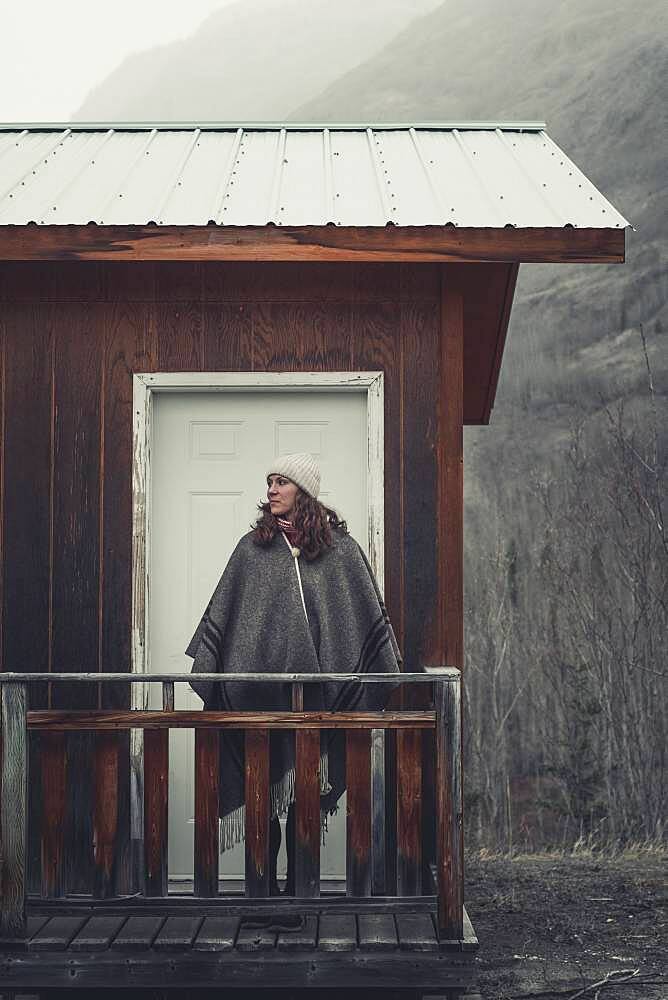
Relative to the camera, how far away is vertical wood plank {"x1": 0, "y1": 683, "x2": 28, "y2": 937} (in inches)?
180

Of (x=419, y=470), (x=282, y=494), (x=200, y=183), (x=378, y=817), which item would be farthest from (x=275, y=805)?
(x=200, y=183)

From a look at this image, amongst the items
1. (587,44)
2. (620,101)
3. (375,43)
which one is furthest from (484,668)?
(375,43)

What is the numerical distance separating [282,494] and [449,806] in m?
1.37

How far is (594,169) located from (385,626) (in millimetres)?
30194

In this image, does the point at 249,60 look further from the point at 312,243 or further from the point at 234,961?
the point at 234,961

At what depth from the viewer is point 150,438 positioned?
5660mm

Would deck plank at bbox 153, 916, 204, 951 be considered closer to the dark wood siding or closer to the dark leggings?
the dark leggings

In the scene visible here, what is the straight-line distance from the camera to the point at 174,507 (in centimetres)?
573

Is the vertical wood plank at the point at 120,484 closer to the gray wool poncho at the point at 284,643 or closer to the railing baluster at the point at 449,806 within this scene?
the gray wool poncho at the point at 284,643

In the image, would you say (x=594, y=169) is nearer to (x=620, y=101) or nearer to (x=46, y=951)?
(x=620, y=101)

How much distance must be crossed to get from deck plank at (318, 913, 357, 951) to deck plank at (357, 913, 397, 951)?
0.03 meters

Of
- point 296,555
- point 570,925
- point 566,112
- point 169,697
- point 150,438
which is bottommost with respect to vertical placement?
point 570,925

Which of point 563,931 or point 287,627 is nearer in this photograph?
point 287,627

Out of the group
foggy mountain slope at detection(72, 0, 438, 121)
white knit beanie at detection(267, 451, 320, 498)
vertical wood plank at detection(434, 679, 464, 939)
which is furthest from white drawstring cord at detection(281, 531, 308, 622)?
foggy mountain slope at detection(72, 0, 438, 121)
